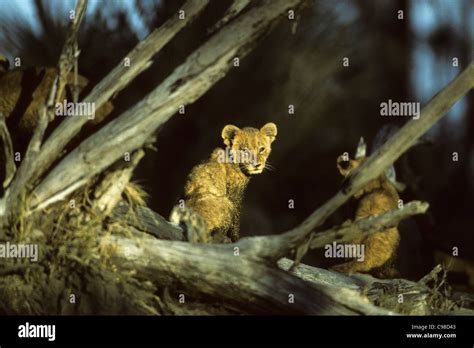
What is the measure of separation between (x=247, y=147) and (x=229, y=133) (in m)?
0.25

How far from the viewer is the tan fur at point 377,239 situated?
8.83 metres

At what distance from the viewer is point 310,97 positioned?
1149 cm

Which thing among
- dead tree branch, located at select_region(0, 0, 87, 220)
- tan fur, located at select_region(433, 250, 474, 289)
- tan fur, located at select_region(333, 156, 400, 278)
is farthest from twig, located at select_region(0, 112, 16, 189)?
tan fur, located at select_region(433, 250, 474, 289)

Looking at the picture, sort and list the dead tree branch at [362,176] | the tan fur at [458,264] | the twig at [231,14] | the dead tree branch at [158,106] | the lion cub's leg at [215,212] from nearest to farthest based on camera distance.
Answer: the dead tree branch at [362,176], the dead tree branch at [158,106], the twig at [231,14], the lion cub's leg at [215,212], the tan fur at [458,264]

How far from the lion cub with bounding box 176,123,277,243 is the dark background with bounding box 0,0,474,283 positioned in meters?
1.07

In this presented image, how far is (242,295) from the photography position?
6.63 meters

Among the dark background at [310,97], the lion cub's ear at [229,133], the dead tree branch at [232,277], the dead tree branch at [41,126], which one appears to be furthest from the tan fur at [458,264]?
the dead tree branch at [41,126]

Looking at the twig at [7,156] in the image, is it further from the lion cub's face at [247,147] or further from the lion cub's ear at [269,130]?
the lion cub's ear at [269,130]

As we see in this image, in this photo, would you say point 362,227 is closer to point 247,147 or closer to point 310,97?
point 247,147

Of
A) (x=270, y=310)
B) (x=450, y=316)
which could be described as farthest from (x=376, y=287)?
(x=270, y=310)

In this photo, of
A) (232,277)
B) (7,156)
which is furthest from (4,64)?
(232,277)

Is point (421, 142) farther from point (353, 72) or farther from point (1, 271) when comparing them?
point (1, 271)

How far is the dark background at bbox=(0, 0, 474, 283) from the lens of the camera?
31.5 ft

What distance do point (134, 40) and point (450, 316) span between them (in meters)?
4.81
